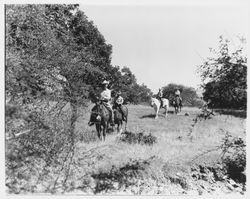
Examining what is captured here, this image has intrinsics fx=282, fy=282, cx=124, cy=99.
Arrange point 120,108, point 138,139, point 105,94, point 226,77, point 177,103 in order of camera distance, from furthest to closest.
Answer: point 177,103, point 120,108, point 105,94, point 138,139, point 226,77

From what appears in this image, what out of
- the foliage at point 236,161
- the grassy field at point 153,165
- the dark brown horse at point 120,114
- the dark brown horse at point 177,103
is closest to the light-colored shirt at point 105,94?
the grassy field at point 153,165

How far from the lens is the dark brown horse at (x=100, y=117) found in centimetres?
940

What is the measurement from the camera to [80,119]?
25.0 ft

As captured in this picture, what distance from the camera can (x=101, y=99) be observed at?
386 inches

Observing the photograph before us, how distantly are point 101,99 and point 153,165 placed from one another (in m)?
3.34

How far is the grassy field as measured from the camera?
6.72 metres

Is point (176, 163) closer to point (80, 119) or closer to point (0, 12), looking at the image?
point (80, 119)

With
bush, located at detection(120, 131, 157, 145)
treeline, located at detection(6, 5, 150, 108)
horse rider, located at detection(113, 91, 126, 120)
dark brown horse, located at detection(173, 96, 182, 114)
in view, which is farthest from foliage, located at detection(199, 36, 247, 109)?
dark brown horse, located at detection(173, 96, 182, 114)

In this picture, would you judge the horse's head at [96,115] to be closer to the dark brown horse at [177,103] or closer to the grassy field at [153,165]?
the grassy field at [153,165]

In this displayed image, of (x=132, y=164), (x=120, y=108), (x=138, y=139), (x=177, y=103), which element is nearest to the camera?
(x=132, y=164)

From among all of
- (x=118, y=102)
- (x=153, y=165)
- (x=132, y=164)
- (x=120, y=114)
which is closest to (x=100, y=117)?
(x=120, y=114)

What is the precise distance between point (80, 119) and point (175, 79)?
311cm

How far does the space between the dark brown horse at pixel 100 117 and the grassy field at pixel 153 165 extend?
0.29m

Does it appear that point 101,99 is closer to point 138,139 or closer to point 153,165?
Answer: point 138,139
